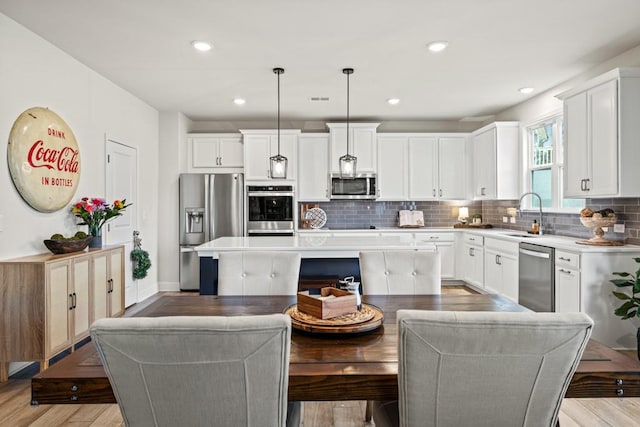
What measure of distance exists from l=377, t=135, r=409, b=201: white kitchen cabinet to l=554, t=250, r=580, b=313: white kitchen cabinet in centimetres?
278

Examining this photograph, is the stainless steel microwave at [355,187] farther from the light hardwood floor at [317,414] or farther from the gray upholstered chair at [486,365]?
the gray upholstered chair at [486,365]

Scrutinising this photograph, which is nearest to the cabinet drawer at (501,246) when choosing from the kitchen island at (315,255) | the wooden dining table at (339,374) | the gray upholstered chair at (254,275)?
the kitchen island at (315,255)

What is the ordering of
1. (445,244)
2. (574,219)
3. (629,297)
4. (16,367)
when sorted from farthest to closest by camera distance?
A: 1. (445,244)
2. (574,219)
3. (629,297)
4. (16,367)

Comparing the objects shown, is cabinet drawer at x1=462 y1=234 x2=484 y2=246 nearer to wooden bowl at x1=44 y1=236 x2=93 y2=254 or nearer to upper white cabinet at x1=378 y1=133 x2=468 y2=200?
upper white cabinet at x1=378 y1=133 x2=468 y2=200

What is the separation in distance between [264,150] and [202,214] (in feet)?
4.15

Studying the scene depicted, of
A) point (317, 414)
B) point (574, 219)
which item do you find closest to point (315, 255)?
point (317, 414)

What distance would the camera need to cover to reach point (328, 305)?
5.18ft

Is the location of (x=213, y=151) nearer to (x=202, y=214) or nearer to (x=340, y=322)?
(x=202, y=214)

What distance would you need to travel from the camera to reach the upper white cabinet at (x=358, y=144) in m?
6.02

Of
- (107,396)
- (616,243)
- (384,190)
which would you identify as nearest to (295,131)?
(384,190)

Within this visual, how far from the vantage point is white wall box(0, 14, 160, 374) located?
287 centimetres

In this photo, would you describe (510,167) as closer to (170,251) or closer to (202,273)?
(202,273)

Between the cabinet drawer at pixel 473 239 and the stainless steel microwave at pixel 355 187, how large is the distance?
55.5 inches

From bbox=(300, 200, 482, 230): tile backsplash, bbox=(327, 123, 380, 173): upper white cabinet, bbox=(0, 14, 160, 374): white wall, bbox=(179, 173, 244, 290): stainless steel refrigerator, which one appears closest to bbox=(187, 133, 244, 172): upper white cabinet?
bbox=(179, 173, 244, 290): stainless steel refrigerator
